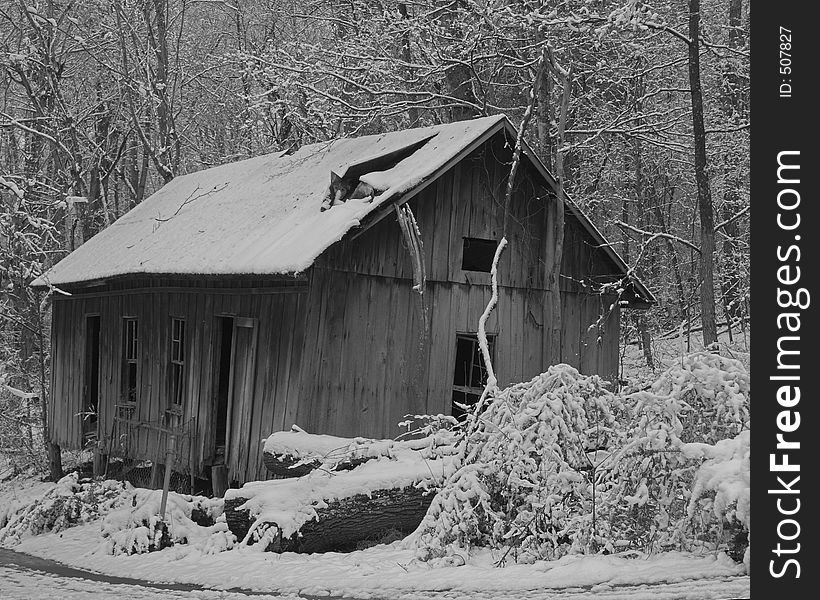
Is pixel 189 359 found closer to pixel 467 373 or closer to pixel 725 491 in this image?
pixel 467 373

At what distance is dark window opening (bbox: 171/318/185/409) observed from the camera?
16.7 m

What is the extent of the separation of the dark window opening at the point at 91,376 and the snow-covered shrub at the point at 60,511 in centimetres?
359

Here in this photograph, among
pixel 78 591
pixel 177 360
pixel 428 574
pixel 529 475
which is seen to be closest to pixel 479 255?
pixel 177 360

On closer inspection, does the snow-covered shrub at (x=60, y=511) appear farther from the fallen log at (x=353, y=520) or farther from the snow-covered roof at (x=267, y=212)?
the fallen log at (x=353, y=520)

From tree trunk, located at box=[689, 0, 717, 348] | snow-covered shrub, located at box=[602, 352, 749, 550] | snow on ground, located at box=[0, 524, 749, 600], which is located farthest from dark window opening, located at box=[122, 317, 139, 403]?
snow-covered shrub, located at box=[602, 352, 749, 550]

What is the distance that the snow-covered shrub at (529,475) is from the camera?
9.05 meters

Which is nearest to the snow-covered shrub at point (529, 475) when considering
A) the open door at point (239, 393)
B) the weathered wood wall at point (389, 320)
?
the weathered wood wall at point (389, 320)

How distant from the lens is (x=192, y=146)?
34719mm

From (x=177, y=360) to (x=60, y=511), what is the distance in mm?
3101

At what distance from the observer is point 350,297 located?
44.9 feet

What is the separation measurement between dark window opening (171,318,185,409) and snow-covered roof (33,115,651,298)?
1250 mm

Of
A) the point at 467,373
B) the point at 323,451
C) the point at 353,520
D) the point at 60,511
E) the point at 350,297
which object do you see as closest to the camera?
the point at 353,520
